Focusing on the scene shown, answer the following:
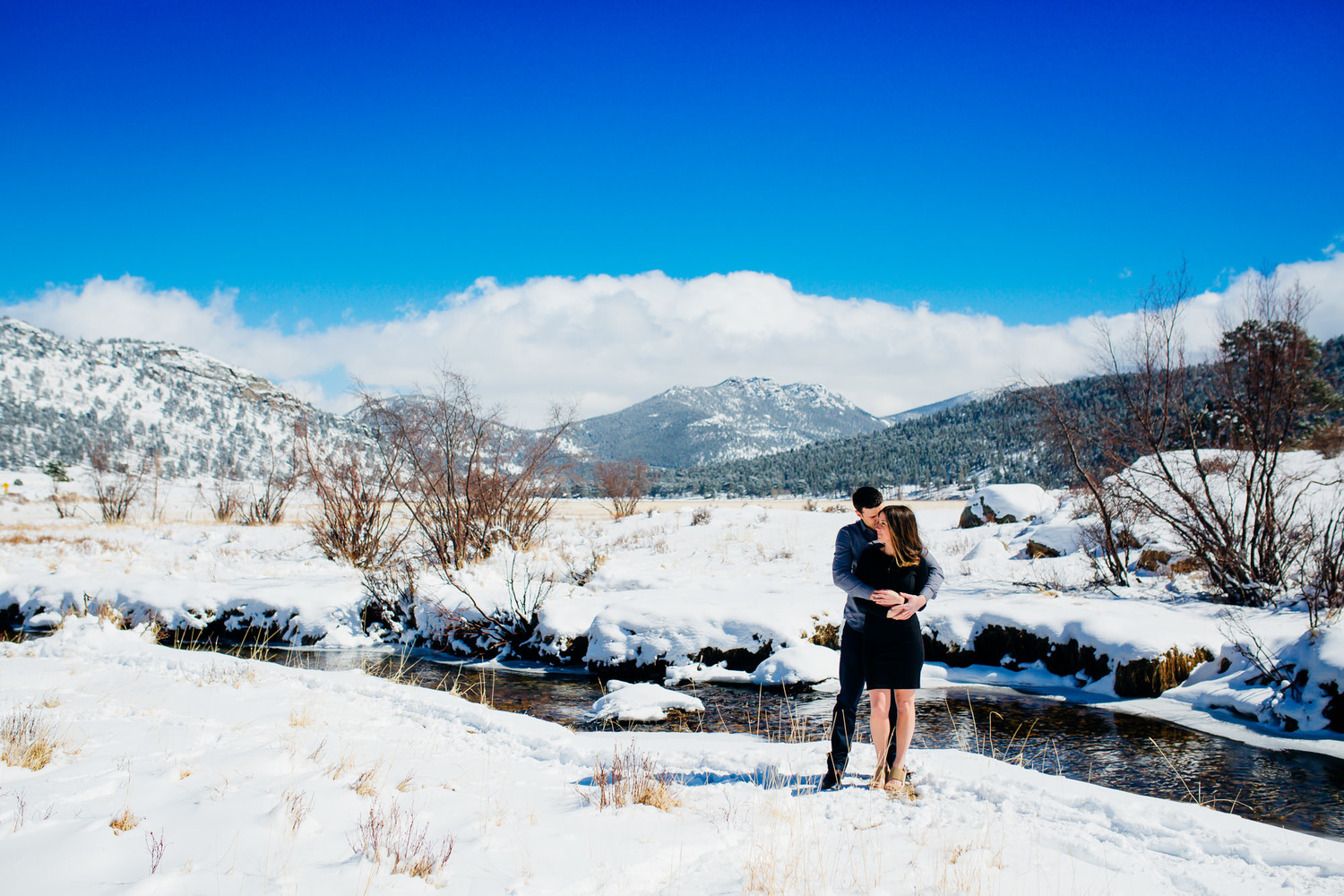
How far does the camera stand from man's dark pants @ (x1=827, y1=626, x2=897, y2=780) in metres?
4.11

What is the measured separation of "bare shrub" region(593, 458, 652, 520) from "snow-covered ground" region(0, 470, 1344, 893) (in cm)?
2244

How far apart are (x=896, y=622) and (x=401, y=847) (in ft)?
9.13

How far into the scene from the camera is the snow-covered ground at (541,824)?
2832 millimetres

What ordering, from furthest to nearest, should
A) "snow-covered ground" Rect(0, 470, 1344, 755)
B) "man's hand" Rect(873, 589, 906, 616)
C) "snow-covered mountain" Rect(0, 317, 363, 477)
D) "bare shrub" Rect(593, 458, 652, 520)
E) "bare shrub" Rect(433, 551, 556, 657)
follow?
1. "snow-covered mountain" Rect(0, 317, 363, 477)
2. "bare shrub" Rect(593, 458, 652, 520)
3. "bare shrub" Rect(433, 551, 556, 657)
4. "snow-covered ground" Rect(0, 470, 1344, 755)
5. "man's hand" Rect(873, 589, 906, 616)

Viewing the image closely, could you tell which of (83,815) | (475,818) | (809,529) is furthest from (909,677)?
(809,529)

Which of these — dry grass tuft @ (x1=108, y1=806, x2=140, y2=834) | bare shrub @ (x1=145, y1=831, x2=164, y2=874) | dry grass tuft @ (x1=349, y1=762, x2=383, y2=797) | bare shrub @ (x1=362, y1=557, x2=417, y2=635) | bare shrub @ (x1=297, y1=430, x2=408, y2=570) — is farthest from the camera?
bare shrub @ (x1=297, y1=430, x2=408, y2=570)

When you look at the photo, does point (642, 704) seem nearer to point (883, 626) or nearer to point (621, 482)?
point (883, 626)

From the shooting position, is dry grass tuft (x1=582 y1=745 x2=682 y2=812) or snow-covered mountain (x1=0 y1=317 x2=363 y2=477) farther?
snow-covered mountain (x1=0 y1=317 x2=363 y2=477)

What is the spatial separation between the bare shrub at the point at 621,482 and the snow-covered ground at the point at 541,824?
1114 inches

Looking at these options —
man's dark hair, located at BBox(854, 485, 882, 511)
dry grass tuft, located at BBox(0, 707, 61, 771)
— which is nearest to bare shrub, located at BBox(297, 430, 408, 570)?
dry grass tuft, located at BBox(0, 707, 61, 771)

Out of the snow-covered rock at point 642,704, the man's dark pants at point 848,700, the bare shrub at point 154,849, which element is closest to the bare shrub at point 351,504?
the snow-covered rock at point 642,704

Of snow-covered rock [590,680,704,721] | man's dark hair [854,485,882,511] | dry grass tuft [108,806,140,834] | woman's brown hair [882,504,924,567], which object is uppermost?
man's dark hair [854,485,882,511]

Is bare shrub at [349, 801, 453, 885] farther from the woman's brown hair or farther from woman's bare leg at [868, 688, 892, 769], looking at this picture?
the woman's brown hair

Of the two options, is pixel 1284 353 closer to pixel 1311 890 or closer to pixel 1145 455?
pixel 1145 455
